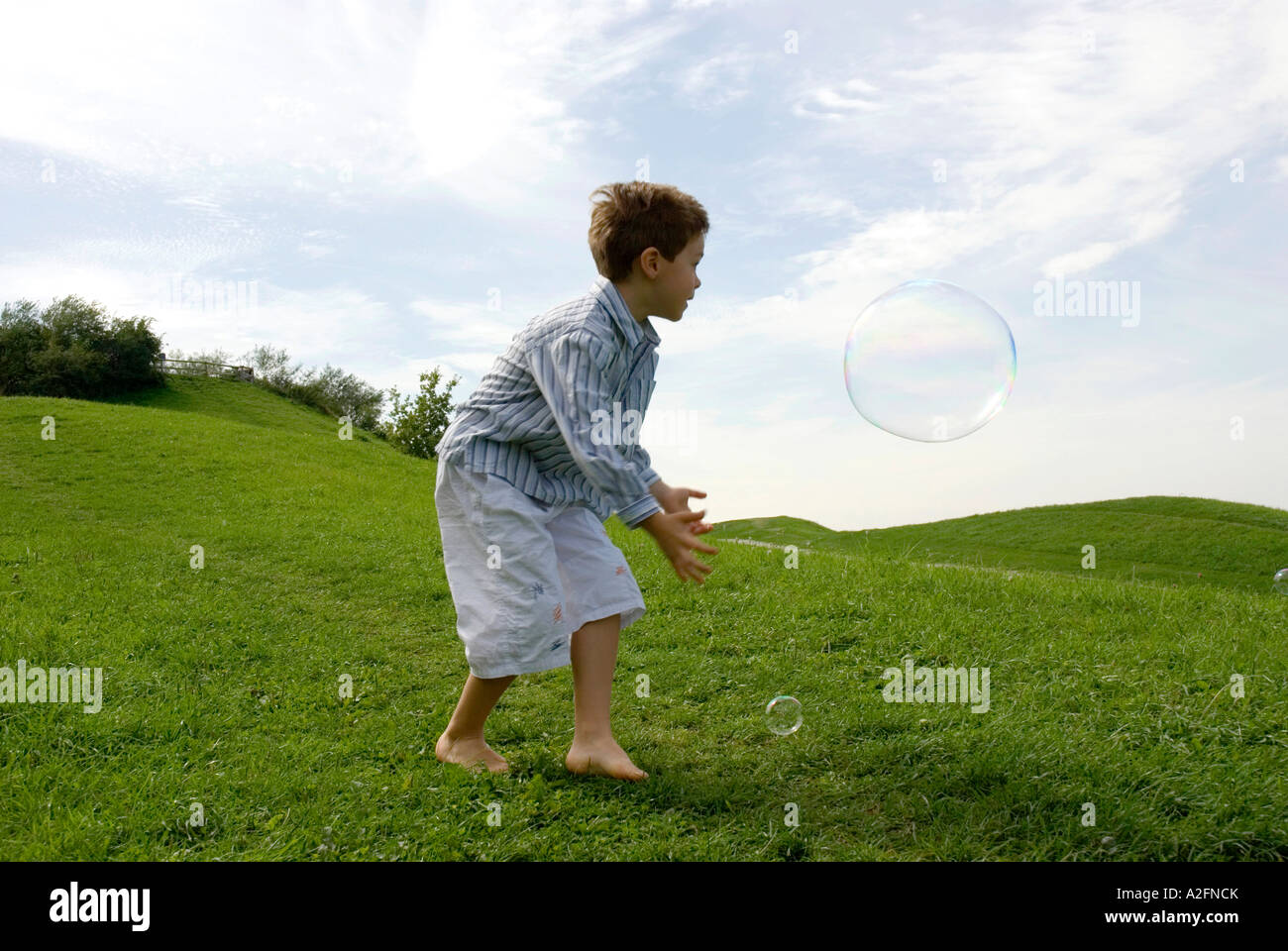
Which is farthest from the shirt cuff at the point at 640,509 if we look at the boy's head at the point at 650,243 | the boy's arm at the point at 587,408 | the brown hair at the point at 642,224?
the brown hair at the point at 642,224

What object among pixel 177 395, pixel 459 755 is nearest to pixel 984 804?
pixel 459 755

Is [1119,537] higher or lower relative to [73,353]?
lower

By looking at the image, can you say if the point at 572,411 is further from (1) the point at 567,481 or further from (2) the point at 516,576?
(2) the point at 516,576

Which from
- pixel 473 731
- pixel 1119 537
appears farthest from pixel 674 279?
pixel 1119 537

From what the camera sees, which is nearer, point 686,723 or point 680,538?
point 680,538

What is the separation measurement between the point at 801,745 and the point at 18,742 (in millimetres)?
3419

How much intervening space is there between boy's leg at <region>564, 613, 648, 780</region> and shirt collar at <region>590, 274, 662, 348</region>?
1.09 metres

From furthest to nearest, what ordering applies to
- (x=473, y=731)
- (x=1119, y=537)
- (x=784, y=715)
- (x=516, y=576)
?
(x=1119, y=537), (x=784, y=715), (x=473, y=731), (x=516, y=576)

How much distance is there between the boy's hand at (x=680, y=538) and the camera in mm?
3162

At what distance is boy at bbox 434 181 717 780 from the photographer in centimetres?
338

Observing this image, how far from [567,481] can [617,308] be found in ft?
2.29

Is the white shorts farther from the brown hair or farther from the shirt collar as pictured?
the brown hair

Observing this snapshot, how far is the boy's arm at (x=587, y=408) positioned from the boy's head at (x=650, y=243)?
0.40 m

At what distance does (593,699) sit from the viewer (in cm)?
364
